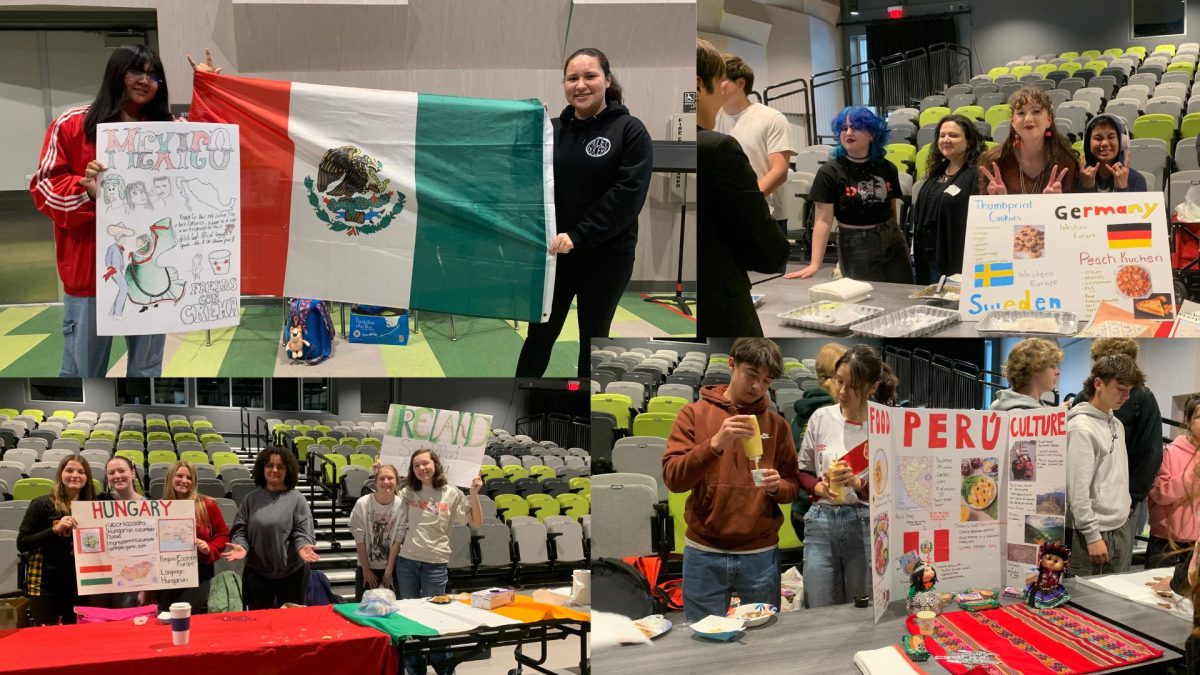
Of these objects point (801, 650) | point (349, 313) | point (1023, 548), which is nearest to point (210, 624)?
point (349, 313)

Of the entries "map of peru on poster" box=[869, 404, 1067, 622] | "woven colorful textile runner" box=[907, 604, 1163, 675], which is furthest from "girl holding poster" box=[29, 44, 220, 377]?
"woven colorful textile runner" box=[907, 604, 1163, 675]

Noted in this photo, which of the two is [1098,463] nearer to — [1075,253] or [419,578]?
[1075,253]

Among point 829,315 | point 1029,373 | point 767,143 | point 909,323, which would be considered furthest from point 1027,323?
point 767,143

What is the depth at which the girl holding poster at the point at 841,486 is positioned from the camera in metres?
3.35

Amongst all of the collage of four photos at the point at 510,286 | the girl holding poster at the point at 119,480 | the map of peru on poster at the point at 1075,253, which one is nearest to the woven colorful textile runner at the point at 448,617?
the collage of four photos at the point at 510,286

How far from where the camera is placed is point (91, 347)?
4.71m

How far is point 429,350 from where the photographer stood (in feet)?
16.2

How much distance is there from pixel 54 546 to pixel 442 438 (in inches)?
61.9

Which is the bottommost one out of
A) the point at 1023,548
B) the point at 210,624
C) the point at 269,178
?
the point at 210,624

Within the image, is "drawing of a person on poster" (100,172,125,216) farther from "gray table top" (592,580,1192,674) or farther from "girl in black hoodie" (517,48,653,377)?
"gray table top" (592,580,1192,674)

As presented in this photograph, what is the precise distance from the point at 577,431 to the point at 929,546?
2043 millimetres

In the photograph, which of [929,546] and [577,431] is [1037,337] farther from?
[577,431]

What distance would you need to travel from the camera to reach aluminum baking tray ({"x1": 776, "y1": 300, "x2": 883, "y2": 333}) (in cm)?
340

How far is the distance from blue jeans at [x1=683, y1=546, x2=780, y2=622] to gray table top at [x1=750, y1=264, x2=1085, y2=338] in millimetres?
713
